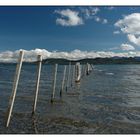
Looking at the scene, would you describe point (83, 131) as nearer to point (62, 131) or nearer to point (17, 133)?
point (62, 131)

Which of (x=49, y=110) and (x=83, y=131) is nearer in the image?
(x=83, y=131)

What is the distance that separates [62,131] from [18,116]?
3.62 m

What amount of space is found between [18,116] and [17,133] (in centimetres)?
341

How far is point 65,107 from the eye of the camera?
1955 cm

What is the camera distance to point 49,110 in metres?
18.3
